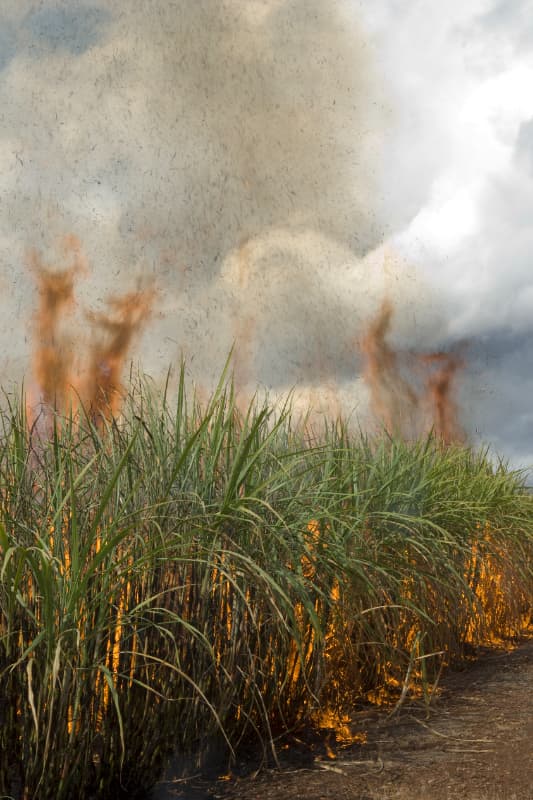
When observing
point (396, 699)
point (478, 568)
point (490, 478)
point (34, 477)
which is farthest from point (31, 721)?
point (490, 478)

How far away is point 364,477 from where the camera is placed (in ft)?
13.0

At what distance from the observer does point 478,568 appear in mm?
4480

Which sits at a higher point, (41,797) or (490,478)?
(490,478)

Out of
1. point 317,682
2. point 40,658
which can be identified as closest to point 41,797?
point 40,658

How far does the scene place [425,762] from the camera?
8.68 ft

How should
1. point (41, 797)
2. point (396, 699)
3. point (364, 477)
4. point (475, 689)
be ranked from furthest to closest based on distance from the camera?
point (364, 477) < point (475, 689) < point (396, 699) < point (41, 797)

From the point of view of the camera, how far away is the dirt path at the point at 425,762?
94.0 inches

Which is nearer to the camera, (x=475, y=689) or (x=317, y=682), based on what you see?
(x=317, y=682)

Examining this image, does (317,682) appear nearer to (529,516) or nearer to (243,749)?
(243,749)

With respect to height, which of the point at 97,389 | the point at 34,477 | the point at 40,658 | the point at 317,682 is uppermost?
the point at 97,389

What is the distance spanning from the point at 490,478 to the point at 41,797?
4238 millimetres

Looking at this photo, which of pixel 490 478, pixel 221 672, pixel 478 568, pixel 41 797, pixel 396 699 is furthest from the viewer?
pixel 490 478

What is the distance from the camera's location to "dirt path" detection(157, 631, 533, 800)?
7.84 ft

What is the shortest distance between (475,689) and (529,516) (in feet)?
7.69
